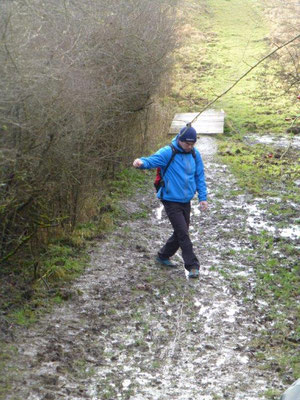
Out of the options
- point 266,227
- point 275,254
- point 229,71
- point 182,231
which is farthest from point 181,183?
point 229,71

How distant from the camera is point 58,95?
608 centimetres

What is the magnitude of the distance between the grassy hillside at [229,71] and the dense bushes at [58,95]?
385 cm

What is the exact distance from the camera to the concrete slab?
16266mm

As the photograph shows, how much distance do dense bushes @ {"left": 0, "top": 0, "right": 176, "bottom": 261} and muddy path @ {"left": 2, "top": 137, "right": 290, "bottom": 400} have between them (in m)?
0.93

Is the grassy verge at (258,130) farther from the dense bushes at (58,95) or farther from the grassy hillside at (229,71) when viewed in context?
the dense bushes at (58,95)

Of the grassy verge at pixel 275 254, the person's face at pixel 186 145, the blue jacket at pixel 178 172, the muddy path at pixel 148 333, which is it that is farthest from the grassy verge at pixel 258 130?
the blue jacket at pixel 178 172

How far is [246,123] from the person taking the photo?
56.8ft

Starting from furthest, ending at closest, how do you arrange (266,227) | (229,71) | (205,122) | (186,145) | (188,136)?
(229,71) < (205,122) < (266,227) < (186,145) < (188,136)

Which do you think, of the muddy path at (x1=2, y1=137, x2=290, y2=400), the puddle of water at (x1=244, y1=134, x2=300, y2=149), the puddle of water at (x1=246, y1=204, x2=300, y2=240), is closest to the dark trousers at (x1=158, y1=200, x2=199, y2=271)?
the muddy path at (x1=2, y1=137, x2=290, y2=400)

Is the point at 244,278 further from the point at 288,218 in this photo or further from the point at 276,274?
the point at 288,218

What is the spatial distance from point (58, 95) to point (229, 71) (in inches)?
696

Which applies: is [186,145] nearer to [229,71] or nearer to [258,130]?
[258,130]

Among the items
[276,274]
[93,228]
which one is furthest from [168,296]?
[93,228]

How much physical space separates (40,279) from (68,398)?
2.23 metres
